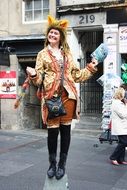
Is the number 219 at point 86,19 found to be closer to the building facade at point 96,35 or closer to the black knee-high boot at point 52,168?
the building facade at point 96,35

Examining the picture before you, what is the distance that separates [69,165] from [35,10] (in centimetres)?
759

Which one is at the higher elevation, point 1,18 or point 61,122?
point 1,18

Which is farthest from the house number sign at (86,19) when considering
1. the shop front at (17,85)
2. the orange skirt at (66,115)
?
the orange skirt at (66,115)

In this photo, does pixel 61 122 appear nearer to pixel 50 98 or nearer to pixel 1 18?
pixel 50 98

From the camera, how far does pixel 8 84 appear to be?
15547 millimetres

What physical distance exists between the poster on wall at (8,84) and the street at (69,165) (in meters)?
2.25

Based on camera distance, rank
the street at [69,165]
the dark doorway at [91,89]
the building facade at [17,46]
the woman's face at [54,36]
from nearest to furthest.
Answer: the woman's face at [54,36] < the street at [69,165] < the dark doorway at [91,89] < the building facade at [17,46]

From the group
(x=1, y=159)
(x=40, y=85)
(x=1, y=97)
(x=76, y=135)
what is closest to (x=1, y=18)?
(x=1, y=97)

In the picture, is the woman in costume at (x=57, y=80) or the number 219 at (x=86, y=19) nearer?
the woman in costume at (x=57, y=80)

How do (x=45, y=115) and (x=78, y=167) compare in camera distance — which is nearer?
(x=45, y=115)

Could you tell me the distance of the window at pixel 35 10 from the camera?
49.6ft

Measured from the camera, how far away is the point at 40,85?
5355 millimetres

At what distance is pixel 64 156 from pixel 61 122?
1.43ft

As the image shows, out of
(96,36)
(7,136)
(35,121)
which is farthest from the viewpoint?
(35,121)
